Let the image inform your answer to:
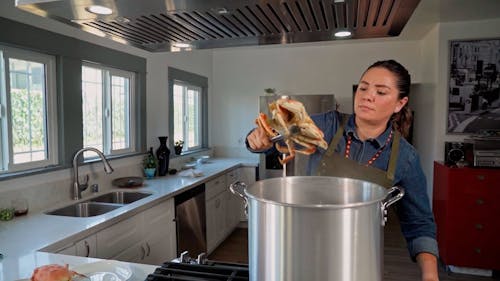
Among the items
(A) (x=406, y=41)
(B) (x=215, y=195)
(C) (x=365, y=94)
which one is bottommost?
(B) (x=215, y=195)

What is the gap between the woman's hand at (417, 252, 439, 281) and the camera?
33.7 inches

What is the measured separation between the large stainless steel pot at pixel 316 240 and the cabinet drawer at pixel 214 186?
268 cm

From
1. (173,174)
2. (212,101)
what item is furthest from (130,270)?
(212,101)

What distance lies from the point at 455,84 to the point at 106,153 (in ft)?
11.4

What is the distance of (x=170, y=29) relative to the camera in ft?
3.41

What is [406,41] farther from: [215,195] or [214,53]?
[215,195]

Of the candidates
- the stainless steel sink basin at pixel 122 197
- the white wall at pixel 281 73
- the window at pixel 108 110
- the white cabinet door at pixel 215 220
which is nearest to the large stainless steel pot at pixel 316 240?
the stainless steel sink basin at pixel 122 197

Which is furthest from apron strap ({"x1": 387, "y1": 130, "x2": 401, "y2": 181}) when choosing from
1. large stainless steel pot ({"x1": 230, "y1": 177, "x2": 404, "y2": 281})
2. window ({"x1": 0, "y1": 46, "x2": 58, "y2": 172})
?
window ({"x1": 0, "y1": 46, "x2": 58, "y2": 172})

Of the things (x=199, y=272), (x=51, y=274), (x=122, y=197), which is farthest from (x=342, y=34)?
(x=122, y=197)

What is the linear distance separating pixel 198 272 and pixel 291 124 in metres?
0.51

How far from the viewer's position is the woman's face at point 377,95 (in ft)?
3.60

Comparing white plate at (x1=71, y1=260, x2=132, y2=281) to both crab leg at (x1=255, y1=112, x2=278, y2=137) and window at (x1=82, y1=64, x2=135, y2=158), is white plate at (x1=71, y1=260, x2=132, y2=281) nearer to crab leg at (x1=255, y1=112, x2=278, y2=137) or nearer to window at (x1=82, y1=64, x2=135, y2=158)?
crab leg at (x1=255, y1=112, x2=278, y2=137)

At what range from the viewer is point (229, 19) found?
3.06 feet

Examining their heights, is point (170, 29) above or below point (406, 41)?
below
